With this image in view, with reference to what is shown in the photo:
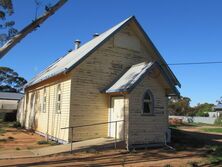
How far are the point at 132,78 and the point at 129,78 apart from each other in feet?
1.37

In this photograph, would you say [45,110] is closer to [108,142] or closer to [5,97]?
[108,142]

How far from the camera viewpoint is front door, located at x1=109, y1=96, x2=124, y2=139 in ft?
62.2

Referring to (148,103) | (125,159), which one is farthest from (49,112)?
(125,159)

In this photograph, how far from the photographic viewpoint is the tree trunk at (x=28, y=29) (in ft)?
48.1

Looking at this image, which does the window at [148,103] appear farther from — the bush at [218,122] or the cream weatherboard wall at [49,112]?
the bush at [218,122]

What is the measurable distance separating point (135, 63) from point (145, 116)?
4.68 m

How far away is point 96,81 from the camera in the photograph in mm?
20500

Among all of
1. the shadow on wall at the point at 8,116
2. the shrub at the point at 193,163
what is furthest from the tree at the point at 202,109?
the shrub at the point at 193,163

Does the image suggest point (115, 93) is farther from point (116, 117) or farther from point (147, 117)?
point (147, 117)

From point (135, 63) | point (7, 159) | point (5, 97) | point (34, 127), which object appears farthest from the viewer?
point (5, 97)

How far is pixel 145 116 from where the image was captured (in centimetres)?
1905

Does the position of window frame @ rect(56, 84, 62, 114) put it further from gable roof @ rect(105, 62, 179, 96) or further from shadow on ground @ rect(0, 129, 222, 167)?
shadow on ground @ rect(0, 129, 222, 167)

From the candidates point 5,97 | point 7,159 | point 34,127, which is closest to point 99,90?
point 7,159

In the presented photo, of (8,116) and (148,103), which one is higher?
(148,103)
